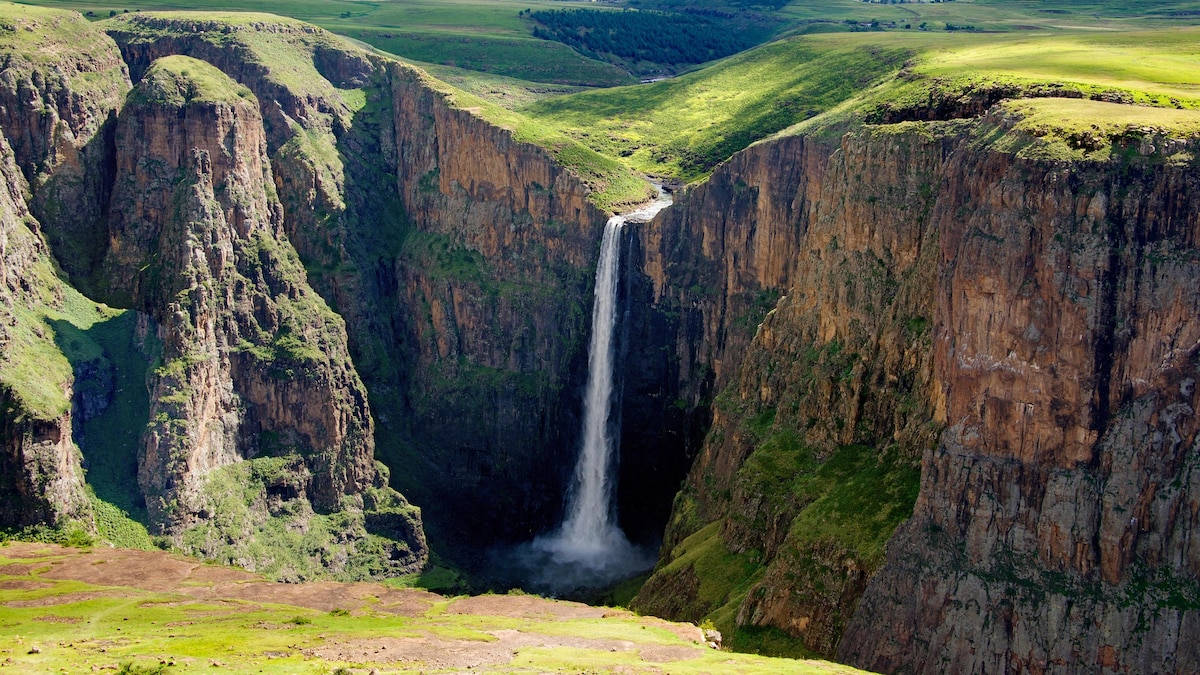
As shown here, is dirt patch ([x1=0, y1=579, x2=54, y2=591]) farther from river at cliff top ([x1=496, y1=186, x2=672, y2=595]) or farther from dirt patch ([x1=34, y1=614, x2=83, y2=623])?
river at cliff top ([x1=496, y1=186, x2=672, y2=595])

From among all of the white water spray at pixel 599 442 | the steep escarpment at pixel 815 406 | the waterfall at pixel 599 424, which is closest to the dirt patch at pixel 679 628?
the steep escarpment at pixel 815 406

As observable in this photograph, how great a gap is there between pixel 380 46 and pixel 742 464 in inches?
4424

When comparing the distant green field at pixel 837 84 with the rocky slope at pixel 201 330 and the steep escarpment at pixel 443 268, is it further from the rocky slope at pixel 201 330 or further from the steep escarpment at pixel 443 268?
→ the rocky slope at pixel 201 330

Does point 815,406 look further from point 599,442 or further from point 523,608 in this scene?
point 599,442

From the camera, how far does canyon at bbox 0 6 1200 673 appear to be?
73188mm

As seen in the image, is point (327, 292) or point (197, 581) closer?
point (197, 581)

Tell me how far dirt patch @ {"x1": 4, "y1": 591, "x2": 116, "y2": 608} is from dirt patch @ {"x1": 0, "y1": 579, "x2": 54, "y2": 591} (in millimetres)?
2399

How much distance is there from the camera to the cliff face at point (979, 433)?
71.6 metres

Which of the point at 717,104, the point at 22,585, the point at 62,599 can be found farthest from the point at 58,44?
the point at 717,104

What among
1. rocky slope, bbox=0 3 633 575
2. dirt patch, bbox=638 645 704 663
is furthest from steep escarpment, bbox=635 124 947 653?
rocky slope, bbox=0 3 633 575

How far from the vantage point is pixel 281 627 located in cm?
9131

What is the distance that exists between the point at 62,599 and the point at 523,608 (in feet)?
105

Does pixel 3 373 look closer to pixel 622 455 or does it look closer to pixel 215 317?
pixel 215 317

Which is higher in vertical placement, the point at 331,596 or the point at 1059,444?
the point at 1059,444
